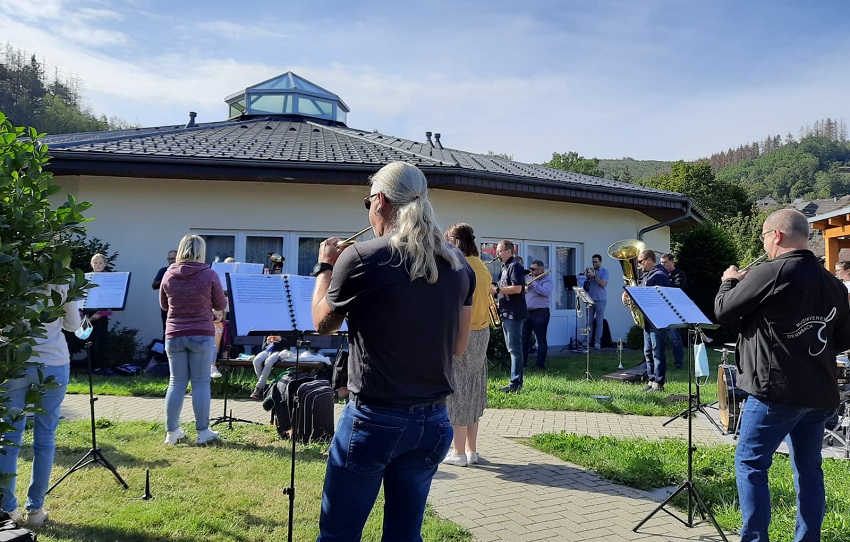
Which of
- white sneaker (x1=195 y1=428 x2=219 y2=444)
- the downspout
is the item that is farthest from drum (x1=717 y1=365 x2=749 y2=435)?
the downspout

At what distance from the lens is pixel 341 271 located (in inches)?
98.3

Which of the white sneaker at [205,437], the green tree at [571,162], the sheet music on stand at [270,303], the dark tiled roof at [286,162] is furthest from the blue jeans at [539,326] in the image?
the green tree at [571,162]

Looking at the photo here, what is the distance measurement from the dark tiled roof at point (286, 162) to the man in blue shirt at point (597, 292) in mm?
1484

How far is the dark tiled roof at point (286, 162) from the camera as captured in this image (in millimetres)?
11453

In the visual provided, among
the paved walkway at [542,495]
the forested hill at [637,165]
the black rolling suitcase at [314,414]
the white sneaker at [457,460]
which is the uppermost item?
the forested hill at [637,165]

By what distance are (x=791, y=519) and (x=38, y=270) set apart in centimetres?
469

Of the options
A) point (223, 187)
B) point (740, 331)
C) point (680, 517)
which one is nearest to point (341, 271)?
point (740, 331)

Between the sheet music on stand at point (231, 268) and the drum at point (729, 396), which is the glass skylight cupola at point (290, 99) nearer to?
the sheet music on stand at point (231, 268)

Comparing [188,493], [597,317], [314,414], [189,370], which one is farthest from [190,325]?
[597,317]

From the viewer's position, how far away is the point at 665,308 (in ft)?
19.5

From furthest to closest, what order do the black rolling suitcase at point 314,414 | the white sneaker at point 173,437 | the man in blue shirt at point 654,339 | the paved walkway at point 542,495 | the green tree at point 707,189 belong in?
the green tree at point 707,189, the man in blue shirt at point 654,339, the black rolling suitcase at point 314,414, the white sneaker at point 173,437, the paved walkway at point 542,495

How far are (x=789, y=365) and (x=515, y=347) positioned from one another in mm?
5662

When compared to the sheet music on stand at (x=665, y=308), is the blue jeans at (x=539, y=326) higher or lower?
lower

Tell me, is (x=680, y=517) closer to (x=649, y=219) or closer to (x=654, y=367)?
(x=654, y=367)
